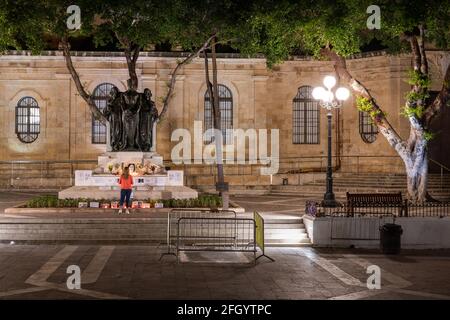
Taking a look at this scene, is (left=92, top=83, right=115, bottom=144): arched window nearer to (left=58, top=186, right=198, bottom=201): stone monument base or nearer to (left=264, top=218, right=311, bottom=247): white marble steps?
(left=58, top=186, right=198, bottom=201): stone monument base

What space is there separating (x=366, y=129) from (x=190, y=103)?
Answer: 33.6ft

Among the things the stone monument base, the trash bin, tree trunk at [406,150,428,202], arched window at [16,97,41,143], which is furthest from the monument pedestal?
arched window at [16,97,41,143]

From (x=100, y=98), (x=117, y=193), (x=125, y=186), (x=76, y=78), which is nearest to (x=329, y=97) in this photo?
(x=125, y=186)

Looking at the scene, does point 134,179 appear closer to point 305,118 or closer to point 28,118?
point 28,118

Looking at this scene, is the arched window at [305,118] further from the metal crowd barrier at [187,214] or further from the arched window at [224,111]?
the metal crowd barrier at [187,214]

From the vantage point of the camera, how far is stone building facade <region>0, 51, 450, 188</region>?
3766 cm

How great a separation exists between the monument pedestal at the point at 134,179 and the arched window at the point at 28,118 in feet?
49.1

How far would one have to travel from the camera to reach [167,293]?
464 inches

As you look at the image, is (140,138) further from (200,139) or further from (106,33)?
(200,139)

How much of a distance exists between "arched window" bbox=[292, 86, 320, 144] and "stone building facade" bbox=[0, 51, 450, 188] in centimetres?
32

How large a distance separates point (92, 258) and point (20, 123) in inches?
975

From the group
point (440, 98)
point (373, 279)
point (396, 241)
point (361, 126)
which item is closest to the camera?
point (373, 279)

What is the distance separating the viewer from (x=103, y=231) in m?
19.3
